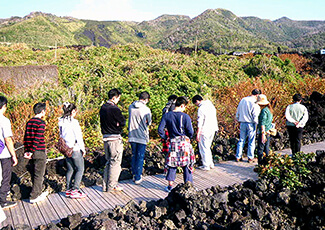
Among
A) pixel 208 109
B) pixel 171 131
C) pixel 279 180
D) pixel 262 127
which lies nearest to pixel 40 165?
pixel 171 131

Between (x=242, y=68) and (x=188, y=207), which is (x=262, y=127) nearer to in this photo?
(x=188, y=207)

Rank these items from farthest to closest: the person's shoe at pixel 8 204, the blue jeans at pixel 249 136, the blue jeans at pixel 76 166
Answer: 1. the blue jeans at pixel 249 136
2. the blue jeans at pixel 76 166
3. the person's shoe at pixel 8 204

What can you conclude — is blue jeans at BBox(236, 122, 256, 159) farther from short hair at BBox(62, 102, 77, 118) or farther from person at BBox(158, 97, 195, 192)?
short hair at BBox(62, 102, 77, 118)

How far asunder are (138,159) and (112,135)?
82cm

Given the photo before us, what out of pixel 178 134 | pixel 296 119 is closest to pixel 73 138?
pixel 178 134

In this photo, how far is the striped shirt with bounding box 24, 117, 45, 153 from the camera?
4.79m

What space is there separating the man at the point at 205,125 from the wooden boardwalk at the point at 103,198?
0.28 m

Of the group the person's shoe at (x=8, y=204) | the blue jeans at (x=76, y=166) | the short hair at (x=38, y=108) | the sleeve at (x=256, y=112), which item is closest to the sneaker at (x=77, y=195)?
the blue jeans at (x=76, y=166)

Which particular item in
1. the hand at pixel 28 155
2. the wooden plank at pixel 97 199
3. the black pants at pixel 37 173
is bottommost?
the wooden plank at pixel 97 199

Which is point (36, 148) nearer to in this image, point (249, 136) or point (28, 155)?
point (28, 155)

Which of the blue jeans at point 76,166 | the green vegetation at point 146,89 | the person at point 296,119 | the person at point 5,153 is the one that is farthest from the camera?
the green vegetation at point 146,89

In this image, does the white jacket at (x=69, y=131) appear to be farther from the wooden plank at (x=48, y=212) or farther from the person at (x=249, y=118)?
the person at (x=249, y=118)

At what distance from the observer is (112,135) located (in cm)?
528

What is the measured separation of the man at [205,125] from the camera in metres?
6.32
